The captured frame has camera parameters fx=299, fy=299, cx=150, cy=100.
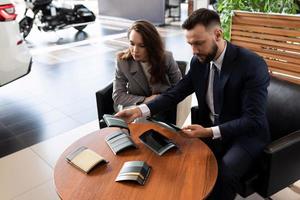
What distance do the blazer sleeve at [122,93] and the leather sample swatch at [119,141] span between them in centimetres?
50

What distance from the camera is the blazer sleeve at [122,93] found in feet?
7.21

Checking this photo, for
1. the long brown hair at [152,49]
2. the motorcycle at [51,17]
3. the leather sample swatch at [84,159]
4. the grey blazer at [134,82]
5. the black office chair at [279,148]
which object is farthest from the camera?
the motorcycle at [51,17]

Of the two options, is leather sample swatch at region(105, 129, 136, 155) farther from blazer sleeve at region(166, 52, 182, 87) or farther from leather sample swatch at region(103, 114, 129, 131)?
blazer sleeve at region(166, 52, 182, 87)

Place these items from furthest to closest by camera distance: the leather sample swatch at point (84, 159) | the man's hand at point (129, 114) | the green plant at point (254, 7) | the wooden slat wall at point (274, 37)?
the green plant at point (254, 7)
the wooden slat wall at point (274, 37)
the man's hand at point (129, 114)
the leather sample swatch at point (84, 159)

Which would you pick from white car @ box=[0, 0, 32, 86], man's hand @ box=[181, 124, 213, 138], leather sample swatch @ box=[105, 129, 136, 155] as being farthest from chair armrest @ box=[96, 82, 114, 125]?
white car @ box=[0, 0, 32, 86]

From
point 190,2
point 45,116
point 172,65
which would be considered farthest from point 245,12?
point 190,2

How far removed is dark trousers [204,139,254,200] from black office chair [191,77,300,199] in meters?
0.07

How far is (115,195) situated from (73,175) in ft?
0.86

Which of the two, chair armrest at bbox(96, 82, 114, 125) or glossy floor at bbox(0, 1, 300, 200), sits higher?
chair armrest at bbox(96, 82, 114, 125)

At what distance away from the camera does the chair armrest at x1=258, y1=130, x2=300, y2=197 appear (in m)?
1.51

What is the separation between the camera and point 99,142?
167cm

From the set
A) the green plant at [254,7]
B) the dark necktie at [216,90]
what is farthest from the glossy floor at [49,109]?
the green plant at [254,7]

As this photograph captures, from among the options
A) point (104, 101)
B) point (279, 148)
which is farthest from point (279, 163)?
point (104, 101)

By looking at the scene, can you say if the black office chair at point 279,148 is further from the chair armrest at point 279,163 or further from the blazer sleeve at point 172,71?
the blazer sleeve at point 172,71
